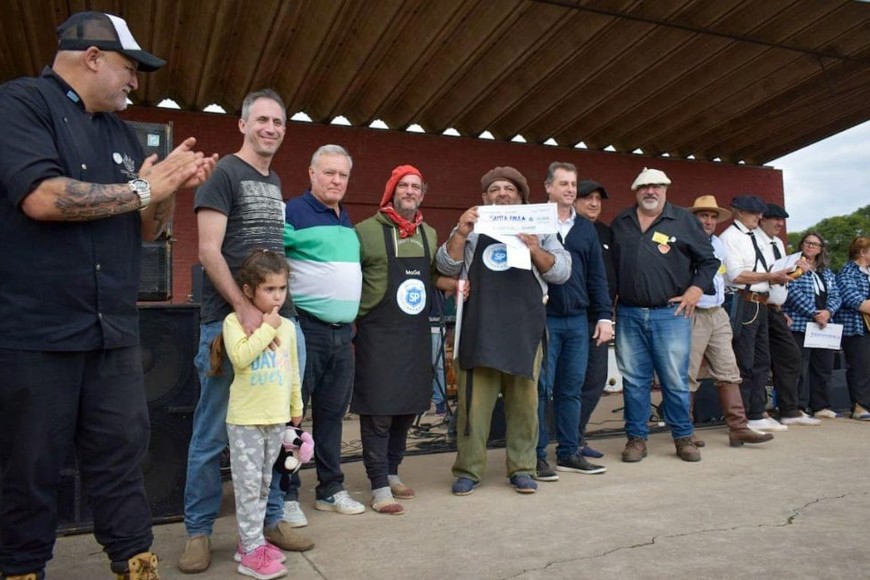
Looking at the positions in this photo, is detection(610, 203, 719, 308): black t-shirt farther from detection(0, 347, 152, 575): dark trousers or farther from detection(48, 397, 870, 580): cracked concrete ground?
detection(0, 347, 152, 575): dark trousers

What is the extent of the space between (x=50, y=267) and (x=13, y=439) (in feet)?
1.59

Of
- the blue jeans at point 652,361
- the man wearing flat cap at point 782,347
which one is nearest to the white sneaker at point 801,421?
the man wearing flat cap at point 782,347

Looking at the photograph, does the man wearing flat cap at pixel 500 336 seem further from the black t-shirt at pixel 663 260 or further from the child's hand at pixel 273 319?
the child's hand at pixel 273 319

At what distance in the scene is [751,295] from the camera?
587 centimetres

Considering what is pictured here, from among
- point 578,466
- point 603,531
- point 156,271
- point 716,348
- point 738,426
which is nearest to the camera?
point 603,531

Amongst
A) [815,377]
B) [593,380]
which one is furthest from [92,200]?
[815,377]

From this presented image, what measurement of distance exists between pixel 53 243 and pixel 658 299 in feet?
12.4

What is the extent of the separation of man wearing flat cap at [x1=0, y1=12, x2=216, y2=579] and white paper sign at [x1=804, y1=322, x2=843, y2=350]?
235 inches

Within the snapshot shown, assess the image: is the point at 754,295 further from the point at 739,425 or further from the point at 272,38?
the point at 272,38

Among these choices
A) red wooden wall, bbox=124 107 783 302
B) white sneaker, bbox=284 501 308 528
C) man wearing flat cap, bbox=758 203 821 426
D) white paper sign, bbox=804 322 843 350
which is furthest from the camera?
red wooden wall, bbox=124 107 783 302

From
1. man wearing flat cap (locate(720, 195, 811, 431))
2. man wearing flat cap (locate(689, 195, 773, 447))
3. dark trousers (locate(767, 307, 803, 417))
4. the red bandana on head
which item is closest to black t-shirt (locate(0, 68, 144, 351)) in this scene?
the red bandana on head

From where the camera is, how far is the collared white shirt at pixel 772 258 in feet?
19.7

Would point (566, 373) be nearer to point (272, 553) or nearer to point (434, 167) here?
point (272, 553)

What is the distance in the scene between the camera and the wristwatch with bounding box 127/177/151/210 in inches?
82.0
